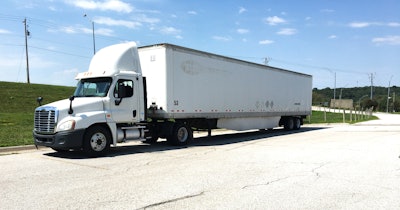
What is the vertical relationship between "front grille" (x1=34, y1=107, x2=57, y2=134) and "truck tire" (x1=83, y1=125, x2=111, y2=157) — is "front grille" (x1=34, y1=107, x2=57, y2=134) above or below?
above

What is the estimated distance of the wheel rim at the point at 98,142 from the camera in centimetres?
1109

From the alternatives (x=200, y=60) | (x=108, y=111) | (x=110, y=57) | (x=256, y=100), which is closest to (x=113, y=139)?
(x=108, y=111)

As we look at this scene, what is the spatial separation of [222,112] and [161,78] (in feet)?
13.1

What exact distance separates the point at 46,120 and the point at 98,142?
5.22 ft

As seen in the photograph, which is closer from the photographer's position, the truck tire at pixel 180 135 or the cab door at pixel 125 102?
the cab door at pixel 125 102

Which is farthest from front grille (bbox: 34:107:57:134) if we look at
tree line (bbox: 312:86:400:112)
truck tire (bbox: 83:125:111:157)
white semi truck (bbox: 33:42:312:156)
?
tree line (bbox: 312:86:400:112)

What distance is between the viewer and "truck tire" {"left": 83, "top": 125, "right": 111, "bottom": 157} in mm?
10945

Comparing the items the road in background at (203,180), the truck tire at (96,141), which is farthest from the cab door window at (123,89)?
the road in background at (203,180)

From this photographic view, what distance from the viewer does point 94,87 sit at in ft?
39.5

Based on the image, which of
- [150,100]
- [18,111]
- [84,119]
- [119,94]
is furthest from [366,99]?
[84,119]

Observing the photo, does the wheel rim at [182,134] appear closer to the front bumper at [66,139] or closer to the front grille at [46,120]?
the front bumper at [66,139]

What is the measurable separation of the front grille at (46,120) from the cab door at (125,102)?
176 centimetres

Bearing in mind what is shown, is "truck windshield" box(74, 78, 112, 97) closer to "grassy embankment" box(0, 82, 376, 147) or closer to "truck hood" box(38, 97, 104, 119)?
"truck hood" box(38, 97, 104, 119)

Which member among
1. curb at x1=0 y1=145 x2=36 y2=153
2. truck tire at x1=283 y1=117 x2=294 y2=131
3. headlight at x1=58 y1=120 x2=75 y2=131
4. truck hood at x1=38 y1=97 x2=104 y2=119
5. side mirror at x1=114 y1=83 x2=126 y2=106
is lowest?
curb at x1=0 y1=145 x2=36 y2=153
